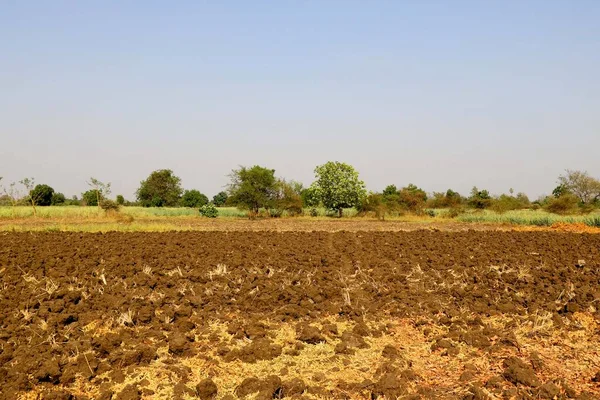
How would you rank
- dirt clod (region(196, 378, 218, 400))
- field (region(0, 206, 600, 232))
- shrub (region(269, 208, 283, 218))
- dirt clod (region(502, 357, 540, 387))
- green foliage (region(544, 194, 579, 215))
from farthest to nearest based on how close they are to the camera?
shrub (region(269, 208, 283, 218)), green foliage (region(544, 194, 579, 215)), field (region(0, 206, 600, 232)), dirt clod (region(502, 357, 540, 387)), dirt clod (region(196, 378, 218, 400))

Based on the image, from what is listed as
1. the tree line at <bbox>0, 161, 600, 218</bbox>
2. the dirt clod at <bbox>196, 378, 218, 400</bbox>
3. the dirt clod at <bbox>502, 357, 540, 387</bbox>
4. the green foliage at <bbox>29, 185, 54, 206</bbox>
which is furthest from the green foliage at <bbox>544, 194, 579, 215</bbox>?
the green foliage at <bbox>29, 185, 54, 206</bbox>

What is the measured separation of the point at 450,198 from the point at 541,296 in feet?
127

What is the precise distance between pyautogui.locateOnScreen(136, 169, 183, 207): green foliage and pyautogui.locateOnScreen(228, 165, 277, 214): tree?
39.7 m

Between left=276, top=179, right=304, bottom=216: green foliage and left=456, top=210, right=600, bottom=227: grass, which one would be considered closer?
left=456, top=210, right=600, bottom=227: grass

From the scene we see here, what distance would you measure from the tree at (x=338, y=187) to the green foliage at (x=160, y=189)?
41.0 m

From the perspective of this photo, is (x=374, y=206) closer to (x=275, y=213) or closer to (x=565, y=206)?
(x=275, y=213)

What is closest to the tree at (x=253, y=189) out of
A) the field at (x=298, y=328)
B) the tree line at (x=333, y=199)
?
the tree line at (x=333, y=199)

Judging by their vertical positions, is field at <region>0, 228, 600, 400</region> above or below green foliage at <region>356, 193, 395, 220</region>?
below

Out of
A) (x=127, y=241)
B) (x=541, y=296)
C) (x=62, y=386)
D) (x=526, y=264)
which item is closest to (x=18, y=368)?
(x=62, y=386)

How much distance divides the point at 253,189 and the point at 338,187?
7440mm

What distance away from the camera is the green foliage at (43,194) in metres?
69.8

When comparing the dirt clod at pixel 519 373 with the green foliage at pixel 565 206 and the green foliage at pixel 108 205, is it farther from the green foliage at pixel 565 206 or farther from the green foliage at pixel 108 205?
the green foliage at pixel 565 206

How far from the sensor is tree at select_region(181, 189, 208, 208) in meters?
79.9

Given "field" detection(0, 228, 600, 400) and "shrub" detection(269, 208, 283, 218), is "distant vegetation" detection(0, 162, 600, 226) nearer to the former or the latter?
"shrub" detection(269, 208, 283, 218)
